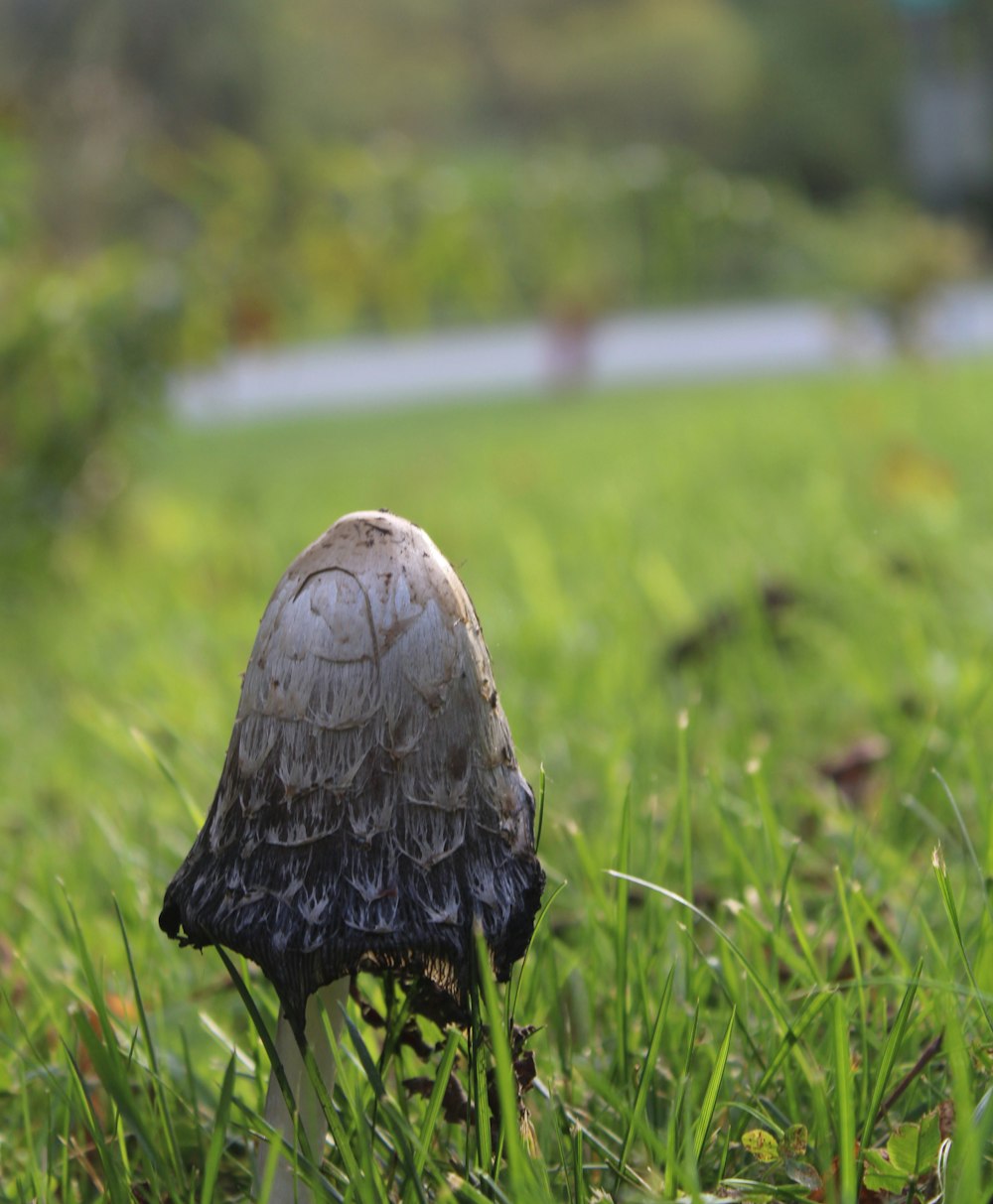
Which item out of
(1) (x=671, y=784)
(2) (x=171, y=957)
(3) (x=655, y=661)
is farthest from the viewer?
(3) (x=655, y=661)

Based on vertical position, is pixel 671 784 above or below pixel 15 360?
below

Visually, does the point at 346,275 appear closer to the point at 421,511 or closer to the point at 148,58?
the point at 421,511

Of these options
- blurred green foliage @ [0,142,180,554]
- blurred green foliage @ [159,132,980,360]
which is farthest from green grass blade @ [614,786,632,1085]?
blurred green foliage @ [159,132,980,360]

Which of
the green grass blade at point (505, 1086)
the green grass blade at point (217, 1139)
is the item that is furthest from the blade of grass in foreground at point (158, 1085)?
the green grass blade at point (505, 1086)

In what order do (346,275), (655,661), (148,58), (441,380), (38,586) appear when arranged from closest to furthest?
(655,661)
(38,586)
(346,275)
(441,380)
(148,58)

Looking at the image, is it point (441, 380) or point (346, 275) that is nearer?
point (346, 275)

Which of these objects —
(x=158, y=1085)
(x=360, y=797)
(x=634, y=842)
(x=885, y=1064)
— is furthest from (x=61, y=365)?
(x=885, y=1064)

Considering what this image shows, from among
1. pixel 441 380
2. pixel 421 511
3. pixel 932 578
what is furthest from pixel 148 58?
pixel 932 578

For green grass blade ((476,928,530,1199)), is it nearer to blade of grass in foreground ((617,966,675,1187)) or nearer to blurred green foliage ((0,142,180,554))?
blade of grass in foreground ((617,966,675,1187))
